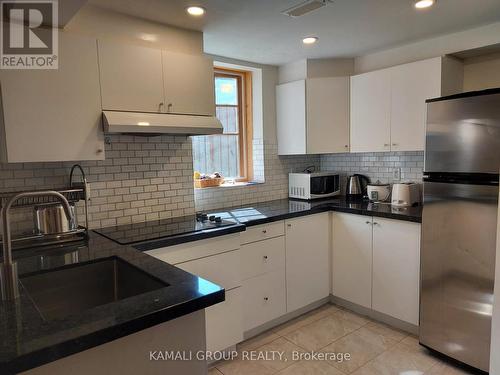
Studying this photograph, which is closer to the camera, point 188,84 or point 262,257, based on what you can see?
point 188,84

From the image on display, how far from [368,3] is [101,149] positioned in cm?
186

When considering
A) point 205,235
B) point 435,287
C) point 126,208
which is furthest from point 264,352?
point 126,208

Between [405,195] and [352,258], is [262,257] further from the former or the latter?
[405,195]

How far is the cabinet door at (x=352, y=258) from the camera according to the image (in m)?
2.84

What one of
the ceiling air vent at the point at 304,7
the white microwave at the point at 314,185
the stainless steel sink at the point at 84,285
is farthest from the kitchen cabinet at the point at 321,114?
the stainless steel sink at the point at 84,285

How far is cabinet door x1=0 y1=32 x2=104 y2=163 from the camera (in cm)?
178

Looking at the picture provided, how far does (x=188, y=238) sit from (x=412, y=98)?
84.3 inches

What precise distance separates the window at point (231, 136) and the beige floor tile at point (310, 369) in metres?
1.83

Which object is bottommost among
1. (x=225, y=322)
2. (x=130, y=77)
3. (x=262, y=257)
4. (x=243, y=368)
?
(x=243, y=368)

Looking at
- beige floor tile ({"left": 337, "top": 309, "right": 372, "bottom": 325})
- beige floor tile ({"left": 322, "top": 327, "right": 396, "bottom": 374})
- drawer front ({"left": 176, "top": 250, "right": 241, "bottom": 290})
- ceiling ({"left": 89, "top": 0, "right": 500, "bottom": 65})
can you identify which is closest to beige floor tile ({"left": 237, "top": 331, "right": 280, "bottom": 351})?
beige floor tile ({"left": 322, "top": 327, "right": 396, "bottom": 374})

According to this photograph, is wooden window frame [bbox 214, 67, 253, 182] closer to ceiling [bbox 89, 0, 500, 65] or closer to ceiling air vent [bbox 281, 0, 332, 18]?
ceiling [bbox 89, 0, 500, 65]

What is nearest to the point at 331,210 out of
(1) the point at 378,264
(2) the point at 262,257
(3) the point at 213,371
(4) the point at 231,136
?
(1) the point at 378,264

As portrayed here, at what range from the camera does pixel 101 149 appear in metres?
2.06

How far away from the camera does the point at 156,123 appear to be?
2143 mm
